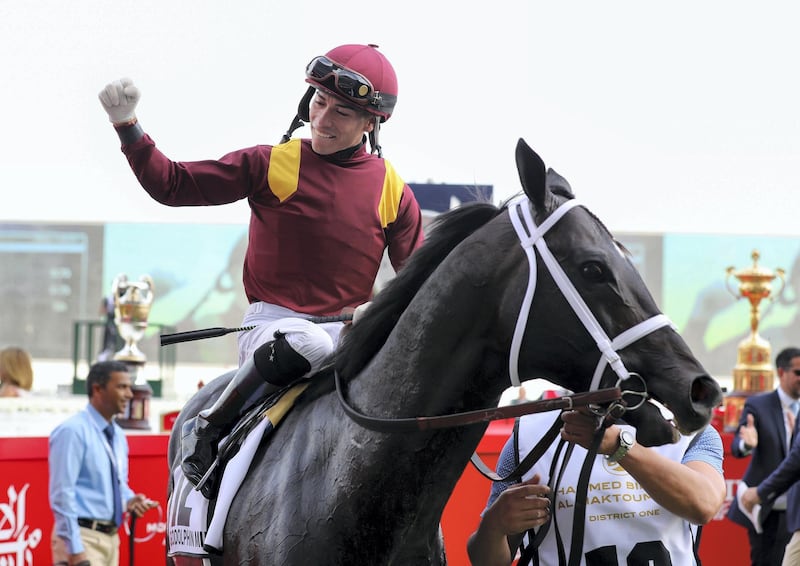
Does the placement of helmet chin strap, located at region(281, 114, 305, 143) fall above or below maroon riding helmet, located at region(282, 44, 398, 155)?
below

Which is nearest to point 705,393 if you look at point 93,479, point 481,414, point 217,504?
point 481,414

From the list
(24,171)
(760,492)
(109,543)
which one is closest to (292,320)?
(109,543)

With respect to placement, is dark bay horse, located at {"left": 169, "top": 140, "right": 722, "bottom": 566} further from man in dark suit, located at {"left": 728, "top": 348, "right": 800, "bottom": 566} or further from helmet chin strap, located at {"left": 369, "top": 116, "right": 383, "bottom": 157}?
man in dark suit, located at {"left": 728, "top": 348, "right": 800, "bottom": 566}

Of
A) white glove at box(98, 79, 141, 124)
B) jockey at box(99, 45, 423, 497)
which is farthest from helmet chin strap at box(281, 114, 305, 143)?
white glove at box(98, 79, 141, 124)

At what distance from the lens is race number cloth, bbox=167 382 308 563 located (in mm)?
2510

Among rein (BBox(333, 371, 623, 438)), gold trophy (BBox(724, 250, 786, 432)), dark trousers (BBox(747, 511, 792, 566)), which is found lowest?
dark trousers (BBox(747, 511, 792, 566))

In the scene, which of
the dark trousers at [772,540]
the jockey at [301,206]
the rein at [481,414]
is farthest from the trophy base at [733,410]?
the rein at [481,414]

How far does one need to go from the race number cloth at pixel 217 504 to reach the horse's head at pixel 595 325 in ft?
2.35

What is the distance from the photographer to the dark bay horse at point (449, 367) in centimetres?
202

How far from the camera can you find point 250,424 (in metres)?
2.62

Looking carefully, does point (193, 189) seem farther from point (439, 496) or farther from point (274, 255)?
point (439, 496)

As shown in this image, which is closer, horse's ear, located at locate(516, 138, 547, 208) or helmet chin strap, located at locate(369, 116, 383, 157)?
horse's ear, located at locate(516, 138, 547, 208)

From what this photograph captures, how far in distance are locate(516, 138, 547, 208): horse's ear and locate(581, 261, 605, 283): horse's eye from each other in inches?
7.1

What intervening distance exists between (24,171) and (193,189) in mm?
11677
